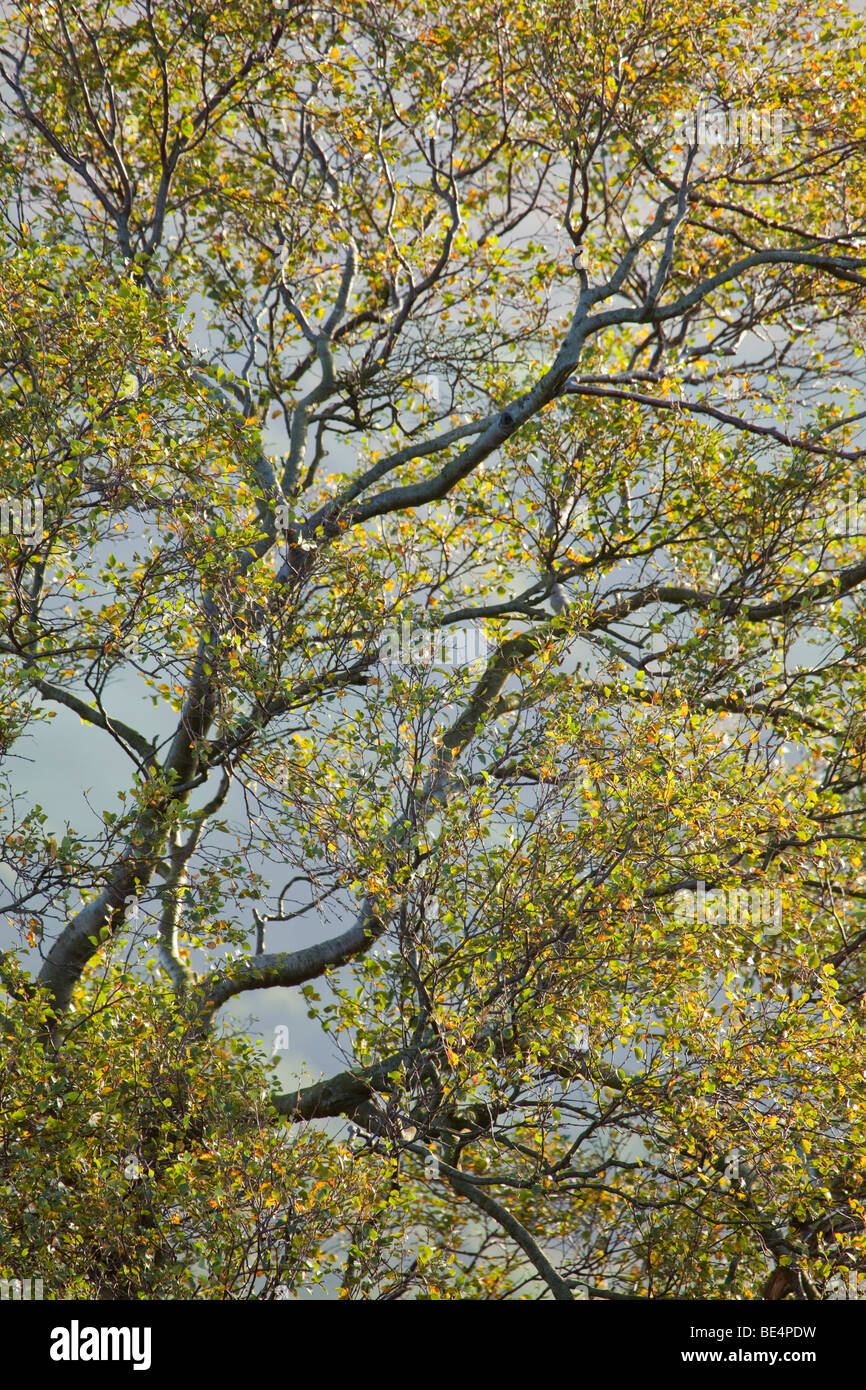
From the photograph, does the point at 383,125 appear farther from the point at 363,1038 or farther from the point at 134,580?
the point at 363,1038

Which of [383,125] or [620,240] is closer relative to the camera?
[383,125]

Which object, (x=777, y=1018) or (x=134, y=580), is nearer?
(x=777, y=1018)

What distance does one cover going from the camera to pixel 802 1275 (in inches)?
333

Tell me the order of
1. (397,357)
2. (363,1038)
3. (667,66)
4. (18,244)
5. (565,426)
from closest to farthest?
(363,1038) < (18,244) < (667,66) < (565,426) < (397,357)

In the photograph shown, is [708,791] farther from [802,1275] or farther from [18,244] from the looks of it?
[18,244]

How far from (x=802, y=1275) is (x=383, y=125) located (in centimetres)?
1270

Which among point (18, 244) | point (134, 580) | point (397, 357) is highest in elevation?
point (397, 357)

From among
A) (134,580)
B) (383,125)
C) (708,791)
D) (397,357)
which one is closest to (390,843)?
(708,791)

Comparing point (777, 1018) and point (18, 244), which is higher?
point (18, 244)

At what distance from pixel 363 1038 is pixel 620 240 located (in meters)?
11.1
